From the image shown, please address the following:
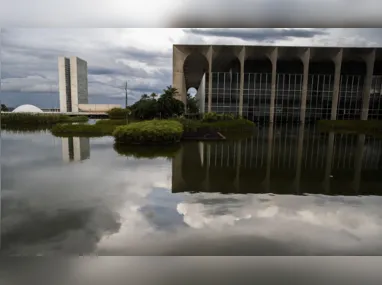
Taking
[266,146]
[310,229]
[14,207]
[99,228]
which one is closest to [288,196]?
[310,229]

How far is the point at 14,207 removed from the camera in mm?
4762

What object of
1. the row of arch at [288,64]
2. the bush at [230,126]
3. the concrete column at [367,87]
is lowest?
the bush at [230,126]

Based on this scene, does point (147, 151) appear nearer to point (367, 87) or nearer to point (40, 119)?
point (40, 119)

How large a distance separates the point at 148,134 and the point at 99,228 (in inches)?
335

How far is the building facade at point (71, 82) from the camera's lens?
14492 mm

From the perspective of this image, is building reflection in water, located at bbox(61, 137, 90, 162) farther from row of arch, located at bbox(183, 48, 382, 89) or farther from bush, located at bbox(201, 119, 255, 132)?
row of arch, located at bbox(183, 48, 382, 89)

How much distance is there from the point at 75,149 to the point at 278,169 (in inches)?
308

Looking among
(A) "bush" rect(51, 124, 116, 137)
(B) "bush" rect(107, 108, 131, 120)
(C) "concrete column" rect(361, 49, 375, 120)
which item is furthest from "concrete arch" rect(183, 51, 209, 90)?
(C) "concrete column" rect(361, 49, 375, 120)

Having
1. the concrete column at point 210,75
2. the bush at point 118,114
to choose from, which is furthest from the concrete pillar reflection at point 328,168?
the bush at point 118,114

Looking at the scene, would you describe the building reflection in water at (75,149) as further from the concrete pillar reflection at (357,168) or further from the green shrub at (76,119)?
the concrete pillar reflection at (357,168)

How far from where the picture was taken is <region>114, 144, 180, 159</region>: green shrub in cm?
1016

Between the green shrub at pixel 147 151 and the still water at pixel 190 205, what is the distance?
1.84 ft

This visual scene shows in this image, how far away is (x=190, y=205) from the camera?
507 cm

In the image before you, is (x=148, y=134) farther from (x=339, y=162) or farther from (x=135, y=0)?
(x=135, y=0)
